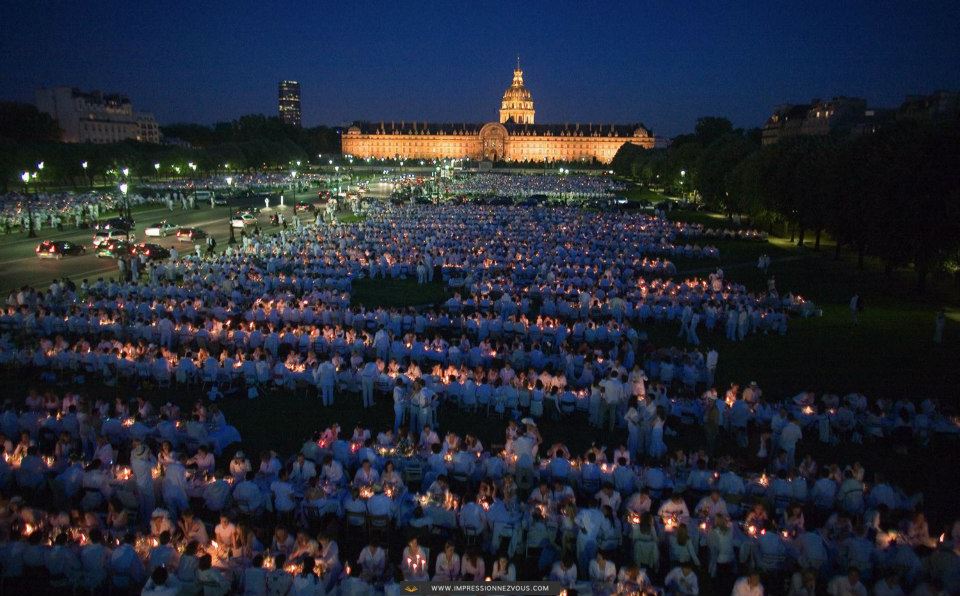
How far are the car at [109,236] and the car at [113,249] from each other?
38 centimetres

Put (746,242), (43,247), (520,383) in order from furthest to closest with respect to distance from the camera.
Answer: (746,242) → (43,247) → (520,383)

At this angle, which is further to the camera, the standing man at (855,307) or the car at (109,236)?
the car at (109,236)

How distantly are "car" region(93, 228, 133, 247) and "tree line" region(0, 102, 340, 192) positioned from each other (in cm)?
3634

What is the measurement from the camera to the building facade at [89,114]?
429 feet

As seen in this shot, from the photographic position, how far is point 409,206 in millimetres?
56250

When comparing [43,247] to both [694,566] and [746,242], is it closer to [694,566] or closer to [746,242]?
[694,566]

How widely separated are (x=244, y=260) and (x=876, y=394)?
2323cm

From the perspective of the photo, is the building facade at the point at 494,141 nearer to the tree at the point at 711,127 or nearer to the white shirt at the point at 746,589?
the tree at the point at 711,127

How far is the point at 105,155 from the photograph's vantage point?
79.0 m

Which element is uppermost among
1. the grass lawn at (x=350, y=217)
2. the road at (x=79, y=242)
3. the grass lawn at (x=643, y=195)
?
A: the grass lawn at (x=643, y=195)

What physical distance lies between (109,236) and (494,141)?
157329 mm

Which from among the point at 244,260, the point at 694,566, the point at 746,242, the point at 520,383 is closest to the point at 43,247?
the point at 244,260

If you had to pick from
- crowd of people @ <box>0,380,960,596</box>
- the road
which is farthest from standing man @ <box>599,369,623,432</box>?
the road

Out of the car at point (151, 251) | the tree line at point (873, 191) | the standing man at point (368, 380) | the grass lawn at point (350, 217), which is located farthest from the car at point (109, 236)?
the tree line at point (873, 191)
